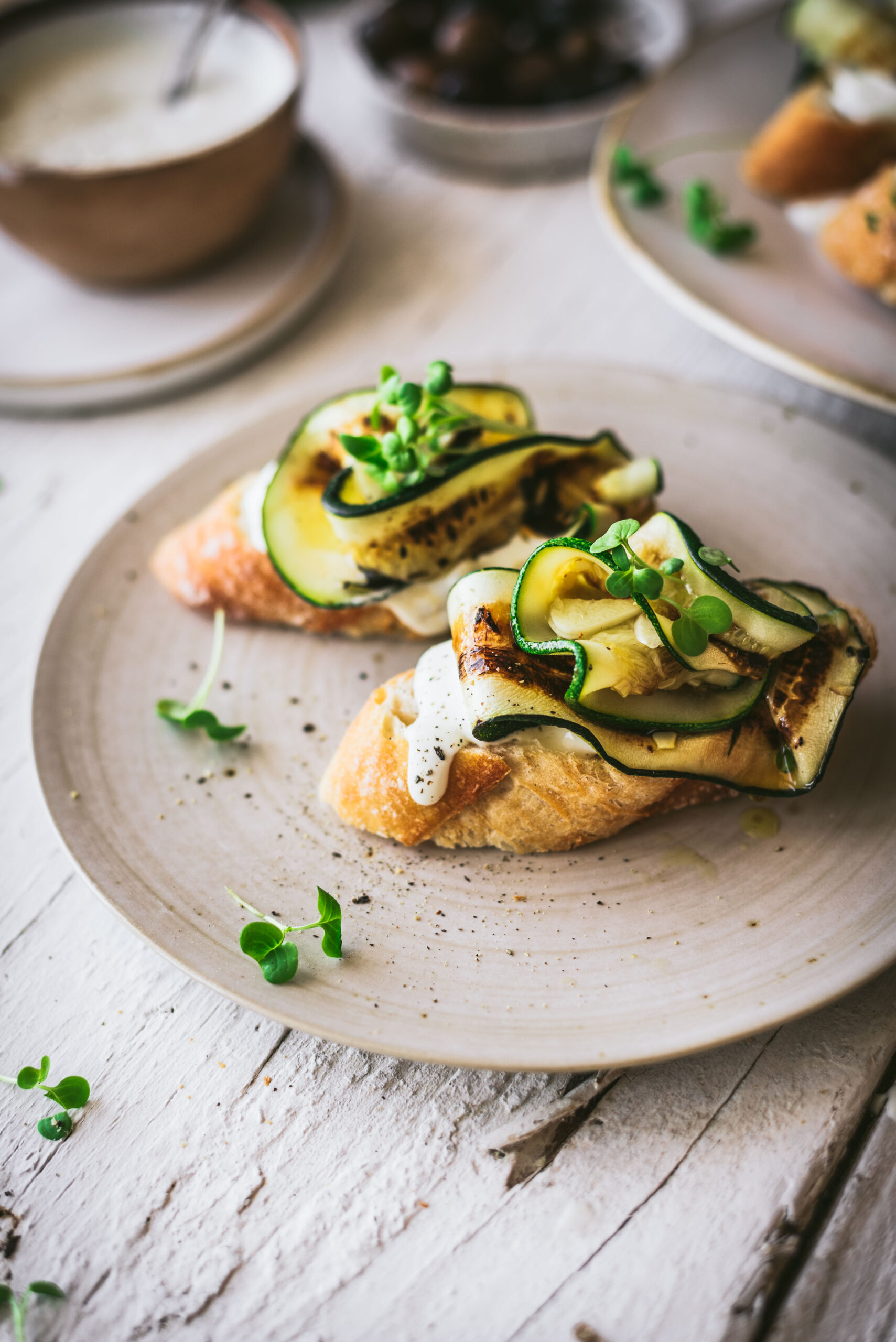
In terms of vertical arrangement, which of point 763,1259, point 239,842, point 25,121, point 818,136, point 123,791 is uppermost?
point 25,121

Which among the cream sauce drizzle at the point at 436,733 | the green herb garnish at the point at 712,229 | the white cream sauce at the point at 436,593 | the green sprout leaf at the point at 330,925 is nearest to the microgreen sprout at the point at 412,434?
the white cream sauce at the point at 436,593

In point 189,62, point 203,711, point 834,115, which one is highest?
point 189,62

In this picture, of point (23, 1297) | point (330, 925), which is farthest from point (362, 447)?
point (23, 1297)

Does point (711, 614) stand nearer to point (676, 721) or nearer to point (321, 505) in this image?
point (676, 721)

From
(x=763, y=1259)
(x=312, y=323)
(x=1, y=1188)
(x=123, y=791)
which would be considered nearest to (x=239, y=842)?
(x=123, y=791)

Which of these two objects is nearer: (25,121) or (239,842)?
(239,842)

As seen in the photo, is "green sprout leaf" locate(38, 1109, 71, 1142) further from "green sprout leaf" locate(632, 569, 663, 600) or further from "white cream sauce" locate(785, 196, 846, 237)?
"white cream sauce" locate(785, 196, 846, 237)

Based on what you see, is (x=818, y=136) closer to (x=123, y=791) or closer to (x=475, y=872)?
(x=475, y=872)
